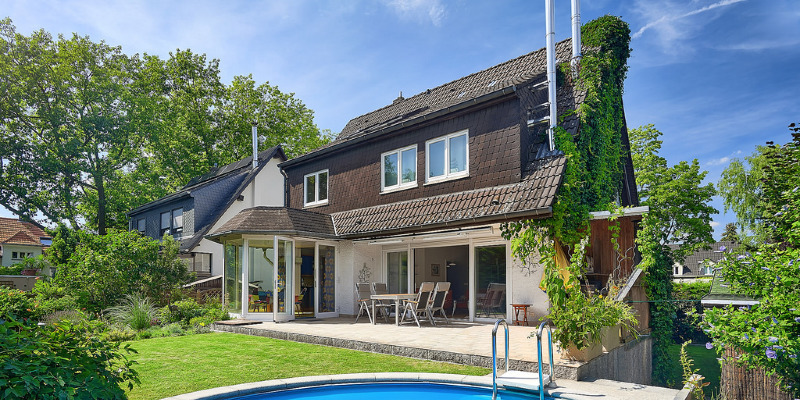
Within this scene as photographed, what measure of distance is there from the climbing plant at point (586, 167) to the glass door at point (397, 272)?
4232 mm

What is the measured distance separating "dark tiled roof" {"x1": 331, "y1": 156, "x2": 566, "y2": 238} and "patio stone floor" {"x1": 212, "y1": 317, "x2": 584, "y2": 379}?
2.58m

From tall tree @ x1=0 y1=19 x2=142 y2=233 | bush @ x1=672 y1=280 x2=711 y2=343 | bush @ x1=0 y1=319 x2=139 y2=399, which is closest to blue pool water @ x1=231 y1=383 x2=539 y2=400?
bush @ x1=0 y1=319 x2=139 y2=399

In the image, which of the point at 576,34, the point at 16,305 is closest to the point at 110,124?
the point at 16,305

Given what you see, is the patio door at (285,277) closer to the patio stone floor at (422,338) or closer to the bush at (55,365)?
the patio stone floor at (422,338)

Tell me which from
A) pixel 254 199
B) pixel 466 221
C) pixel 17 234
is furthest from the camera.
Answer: pixel 17 234

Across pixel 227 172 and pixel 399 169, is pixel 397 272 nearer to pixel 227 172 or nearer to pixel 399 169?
pixel 399 169

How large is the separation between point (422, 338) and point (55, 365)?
7.03 meters

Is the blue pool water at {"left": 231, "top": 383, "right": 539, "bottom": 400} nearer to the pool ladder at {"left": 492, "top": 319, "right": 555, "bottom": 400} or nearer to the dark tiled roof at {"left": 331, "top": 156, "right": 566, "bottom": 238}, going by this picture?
the pool ladder at {"left": 492, "top": 319, "right": 555, "bottom": 400}

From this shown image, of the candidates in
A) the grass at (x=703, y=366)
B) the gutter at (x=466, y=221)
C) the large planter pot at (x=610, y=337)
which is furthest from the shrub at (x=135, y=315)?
the grass at (x=703, y=366)

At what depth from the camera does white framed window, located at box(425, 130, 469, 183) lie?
13.4 m

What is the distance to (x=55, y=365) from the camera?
4473mm

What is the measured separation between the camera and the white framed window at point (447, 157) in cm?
1335

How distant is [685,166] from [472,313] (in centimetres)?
1996

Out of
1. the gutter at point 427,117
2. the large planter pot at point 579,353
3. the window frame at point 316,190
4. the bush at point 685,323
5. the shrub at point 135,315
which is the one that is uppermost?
the gutter at point 427,117
